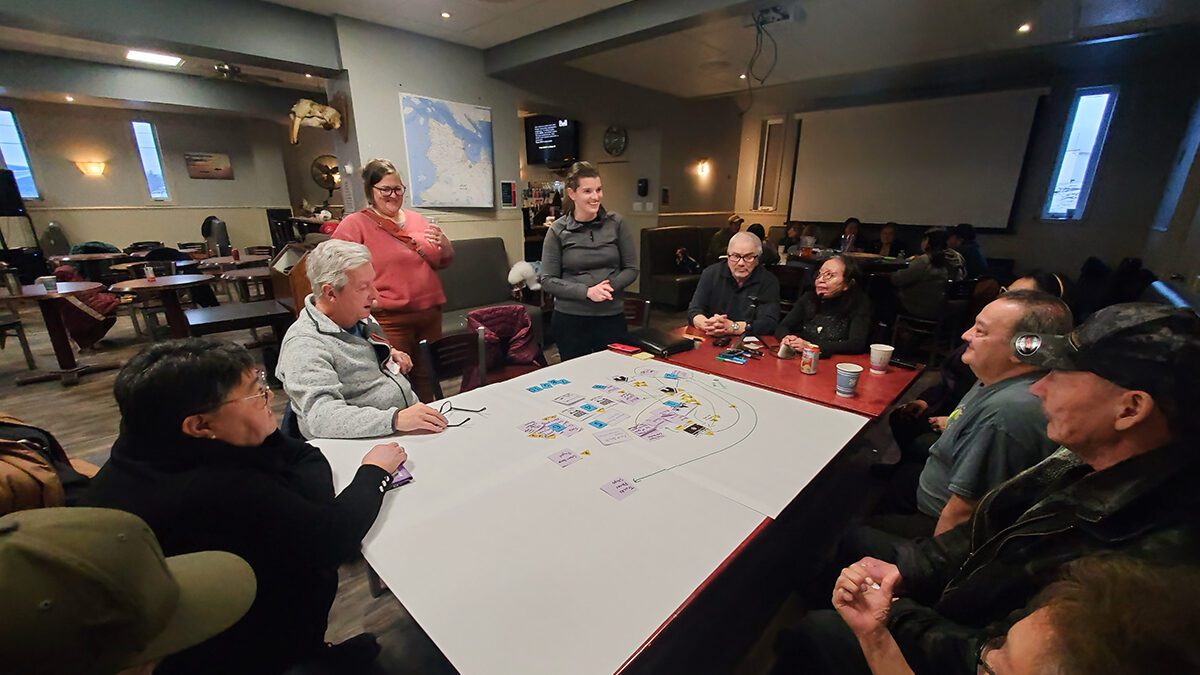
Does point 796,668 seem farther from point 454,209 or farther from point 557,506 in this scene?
point 454,209

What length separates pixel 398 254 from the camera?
2.53 metres

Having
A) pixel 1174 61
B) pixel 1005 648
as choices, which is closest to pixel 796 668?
pixel 1005 648

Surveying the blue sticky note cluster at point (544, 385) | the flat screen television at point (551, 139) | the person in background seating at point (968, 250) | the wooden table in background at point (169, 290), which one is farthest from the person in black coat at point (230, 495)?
the flat screen television at point (551, 139)

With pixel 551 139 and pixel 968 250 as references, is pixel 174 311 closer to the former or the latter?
pixel 551 139

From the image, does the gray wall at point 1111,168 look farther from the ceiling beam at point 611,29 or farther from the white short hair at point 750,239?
the white short hair at point 750,239

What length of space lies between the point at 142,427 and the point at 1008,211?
27.4ft

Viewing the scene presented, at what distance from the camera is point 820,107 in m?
7.43

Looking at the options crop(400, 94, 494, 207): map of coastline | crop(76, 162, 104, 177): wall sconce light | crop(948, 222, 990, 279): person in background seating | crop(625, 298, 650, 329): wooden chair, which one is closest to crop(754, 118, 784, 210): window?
crop(948, 222, 990, 279): person in background seating

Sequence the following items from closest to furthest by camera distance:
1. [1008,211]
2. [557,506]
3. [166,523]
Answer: [166,523] → [557,506] → [1008,211]

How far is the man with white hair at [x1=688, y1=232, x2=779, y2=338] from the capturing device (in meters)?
2.49

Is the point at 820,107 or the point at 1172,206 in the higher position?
the point at 820,107

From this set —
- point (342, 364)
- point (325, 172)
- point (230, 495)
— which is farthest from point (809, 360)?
point (325, 172)

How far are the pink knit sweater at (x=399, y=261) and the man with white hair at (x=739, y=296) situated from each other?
1578mm

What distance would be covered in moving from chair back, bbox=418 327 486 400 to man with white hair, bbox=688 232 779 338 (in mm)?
1201
